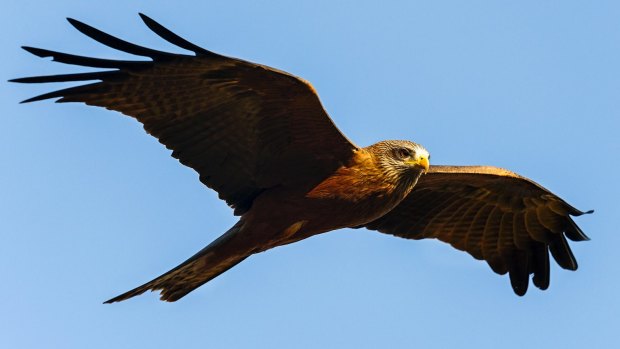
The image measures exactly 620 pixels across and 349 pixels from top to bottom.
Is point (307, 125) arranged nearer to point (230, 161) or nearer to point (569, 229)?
point (230, 161)

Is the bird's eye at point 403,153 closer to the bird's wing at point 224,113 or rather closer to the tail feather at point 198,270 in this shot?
the bird's wing at point 224,113

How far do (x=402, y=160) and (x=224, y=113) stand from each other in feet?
5.91

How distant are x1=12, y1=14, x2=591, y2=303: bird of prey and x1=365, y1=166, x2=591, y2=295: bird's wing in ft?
2.03

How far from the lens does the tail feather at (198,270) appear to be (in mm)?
11086

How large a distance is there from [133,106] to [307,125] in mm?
1619

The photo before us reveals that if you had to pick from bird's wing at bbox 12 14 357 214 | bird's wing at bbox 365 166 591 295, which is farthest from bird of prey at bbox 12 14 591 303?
bird's wing at bbox 365 166 591 295

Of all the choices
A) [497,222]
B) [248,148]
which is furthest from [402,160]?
[497,222]

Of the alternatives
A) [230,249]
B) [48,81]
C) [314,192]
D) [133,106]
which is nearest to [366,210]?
[314,192]

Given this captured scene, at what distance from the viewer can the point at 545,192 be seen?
42.2 ft

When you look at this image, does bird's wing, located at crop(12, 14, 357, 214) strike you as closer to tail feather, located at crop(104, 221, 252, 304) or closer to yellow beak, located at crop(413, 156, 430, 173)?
tail feather, located at crop(104, 221, 252, 304)

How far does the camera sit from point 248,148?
36.7 ft

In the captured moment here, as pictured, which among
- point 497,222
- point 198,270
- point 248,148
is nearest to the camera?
point 248,148

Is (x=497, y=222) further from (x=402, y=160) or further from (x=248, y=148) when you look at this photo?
(x=248, y=148)

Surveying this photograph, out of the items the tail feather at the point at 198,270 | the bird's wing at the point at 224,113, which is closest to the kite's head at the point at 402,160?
the bird's wing at the point at 224,113
